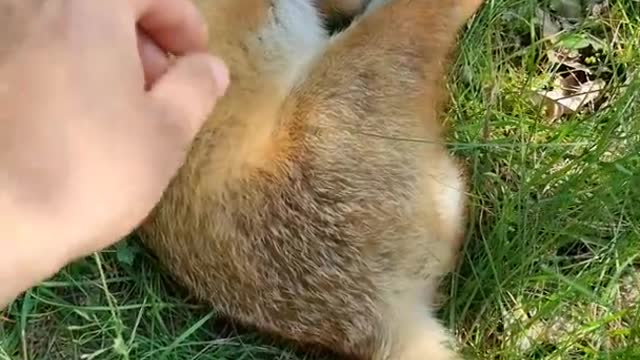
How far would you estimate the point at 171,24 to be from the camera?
1.57 m

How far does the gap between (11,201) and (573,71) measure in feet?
5.42

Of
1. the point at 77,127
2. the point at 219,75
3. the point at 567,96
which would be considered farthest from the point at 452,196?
the point at 77,127

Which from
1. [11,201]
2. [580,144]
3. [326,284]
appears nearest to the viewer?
[11,201]

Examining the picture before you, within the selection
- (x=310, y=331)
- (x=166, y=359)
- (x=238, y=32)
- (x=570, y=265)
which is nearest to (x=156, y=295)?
(x=166, y=359)

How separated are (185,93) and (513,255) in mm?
1074

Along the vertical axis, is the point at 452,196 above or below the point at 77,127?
below

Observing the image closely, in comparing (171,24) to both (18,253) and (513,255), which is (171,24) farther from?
(513,255)

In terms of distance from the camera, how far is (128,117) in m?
1.49

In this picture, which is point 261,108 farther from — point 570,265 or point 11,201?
point 11,201

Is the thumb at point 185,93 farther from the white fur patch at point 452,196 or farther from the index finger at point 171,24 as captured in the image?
the white fur patch at point 452,196

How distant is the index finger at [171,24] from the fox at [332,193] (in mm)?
742

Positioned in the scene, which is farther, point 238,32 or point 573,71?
point 573,71

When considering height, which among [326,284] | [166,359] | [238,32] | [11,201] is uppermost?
[11,201]

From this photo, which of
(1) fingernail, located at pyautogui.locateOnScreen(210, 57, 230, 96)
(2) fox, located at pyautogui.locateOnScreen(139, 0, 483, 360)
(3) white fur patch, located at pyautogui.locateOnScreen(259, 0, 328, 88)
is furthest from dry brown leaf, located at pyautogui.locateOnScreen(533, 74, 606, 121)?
(1) fingernail, located at pyautogui.locateOnScreen(210, 57, 230, 96)
